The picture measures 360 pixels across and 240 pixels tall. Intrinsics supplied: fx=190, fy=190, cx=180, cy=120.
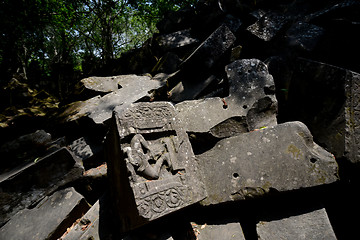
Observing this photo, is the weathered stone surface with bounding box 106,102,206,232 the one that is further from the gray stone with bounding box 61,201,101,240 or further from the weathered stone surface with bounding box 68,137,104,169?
the weathered stone surface with bounding box 68,137,104,169

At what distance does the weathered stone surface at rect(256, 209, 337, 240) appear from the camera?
212 cm

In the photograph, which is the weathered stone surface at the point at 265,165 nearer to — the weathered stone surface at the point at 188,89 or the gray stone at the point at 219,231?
the gray stone at the point at 219,231

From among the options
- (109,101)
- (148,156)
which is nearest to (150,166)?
(148,156)

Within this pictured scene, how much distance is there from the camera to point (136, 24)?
1510 cm

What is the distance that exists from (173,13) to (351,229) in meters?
6.82

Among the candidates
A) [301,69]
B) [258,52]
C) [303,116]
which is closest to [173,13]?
[258,52]

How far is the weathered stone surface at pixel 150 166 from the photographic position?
2.00 metres

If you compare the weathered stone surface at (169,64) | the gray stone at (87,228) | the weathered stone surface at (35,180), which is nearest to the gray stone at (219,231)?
the gray stone at (87,228)

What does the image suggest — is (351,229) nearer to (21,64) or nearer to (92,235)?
(92,235)

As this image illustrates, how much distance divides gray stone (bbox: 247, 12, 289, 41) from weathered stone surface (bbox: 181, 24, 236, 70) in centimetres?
66

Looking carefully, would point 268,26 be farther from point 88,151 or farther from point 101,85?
point 88,151

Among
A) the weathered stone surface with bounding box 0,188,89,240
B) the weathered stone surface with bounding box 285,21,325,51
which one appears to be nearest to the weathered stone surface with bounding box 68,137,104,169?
the weathered stone surface with bounding box 0,188,89,240

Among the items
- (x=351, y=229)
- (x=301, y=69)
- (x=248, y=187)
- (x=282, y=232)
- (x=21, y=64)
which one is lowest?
(x=351, y=229)

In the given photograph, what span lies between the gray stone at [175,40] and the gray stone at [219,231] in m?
4.72
